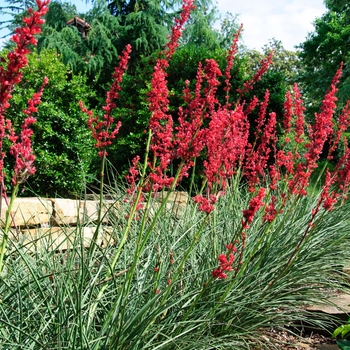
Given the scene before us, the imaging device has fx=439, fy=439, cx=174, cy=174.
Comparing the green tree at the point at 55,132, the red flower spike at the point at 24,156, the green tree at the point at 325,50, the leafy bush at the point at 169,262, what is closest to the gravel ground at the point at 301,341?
the leafy bush at the point at 169,262

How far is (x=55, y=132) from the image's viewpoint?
6805 mm

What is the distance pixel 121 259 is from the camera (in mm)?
2904

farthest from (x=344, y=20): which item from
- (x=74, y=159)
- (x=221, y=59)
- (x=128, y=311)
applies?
(x=128, y=311)

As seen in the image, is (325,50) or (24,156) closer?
(24,156)

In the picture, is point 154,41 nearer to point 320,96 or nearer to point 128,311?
point 320,96

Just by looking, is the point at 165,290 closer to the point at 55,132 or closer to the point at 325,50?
the point at 55,132

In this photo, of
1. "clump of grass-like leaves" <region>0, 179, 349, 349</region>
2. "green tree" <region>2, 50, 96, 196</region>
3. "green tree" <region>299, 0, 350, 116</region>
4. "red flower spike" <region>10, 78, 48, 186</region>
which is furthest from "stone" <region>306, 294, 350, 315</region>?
"green tree" <region>299, 0, 350, 116</region>

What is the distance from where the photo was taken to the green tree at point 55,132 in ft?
22.0

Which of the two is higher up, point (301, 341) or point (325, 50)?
point (325, 50)

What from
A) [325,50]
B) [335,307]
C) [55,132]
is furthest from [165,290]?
[325,50]

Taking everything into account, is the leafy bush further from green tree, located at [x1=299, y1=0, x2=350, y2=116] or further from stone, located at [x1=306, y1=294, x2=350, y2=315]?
green tree, located at [x1=299, y1=0, x2=350, y2=116]

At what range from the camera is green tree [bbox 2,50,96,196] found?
669 centimetres

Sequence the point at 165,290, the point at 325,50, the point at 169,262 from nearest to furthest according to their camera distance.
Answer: the point at 165,290 < the point at 169,262 < the point at 325,50

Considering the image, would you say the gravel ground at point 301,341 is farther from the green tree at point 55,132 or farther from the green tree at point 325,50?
the green tree at point 325,50
